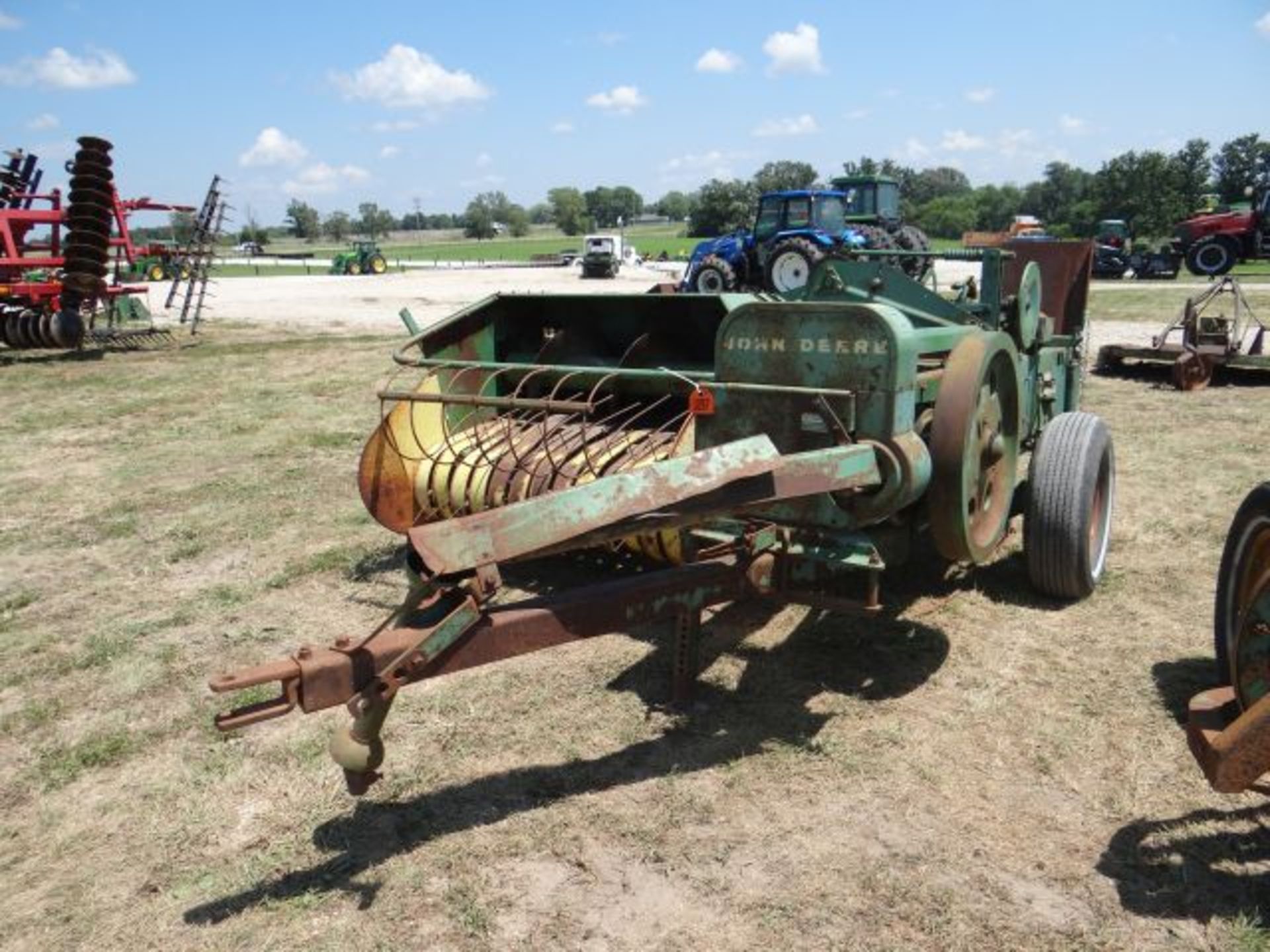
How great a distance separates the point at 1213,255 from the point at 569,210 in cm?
10434

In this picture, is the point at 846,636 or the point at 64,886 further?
the point at 846,636

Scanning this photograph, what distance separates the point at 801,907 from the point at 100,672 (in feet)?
10.1

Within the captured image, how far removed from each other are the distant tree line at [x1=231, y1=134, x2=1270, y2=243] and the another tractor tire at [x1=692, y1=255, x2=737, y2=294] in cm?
872

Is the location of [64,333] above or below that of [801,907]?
above

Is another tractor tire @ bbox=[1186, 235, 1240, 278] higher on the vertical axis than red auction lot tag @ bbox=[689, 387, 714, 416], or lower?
higher

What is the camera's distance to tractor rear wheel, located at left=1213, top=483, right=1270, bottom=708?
103 inches

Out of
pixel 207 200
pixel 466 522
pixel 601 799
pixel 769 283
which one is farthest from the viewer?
pixel 769 283

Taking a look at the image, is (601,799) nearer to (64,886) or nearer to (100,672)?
(64,886)

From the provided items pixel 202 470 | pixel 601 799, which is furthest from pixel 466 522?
pixel 202 470

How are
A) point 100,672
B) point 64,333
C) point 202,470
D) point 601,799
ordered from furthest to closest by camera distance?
point 64,333, point 202,470, point 100,672, point 601,799

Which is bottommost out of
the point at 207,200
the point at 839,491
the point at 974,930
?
the point at 974,930

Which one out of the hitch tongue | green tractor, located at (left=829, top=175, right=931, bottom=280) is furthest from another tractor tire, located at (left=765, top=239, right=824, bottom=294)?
the hitch tongue

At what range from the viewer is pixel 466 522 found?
2309mm

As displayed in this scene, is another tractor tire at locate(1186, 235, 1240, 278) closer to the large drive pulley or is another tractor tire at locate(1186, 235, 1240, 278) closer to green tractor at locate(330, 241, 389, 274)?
the large drive pulley
